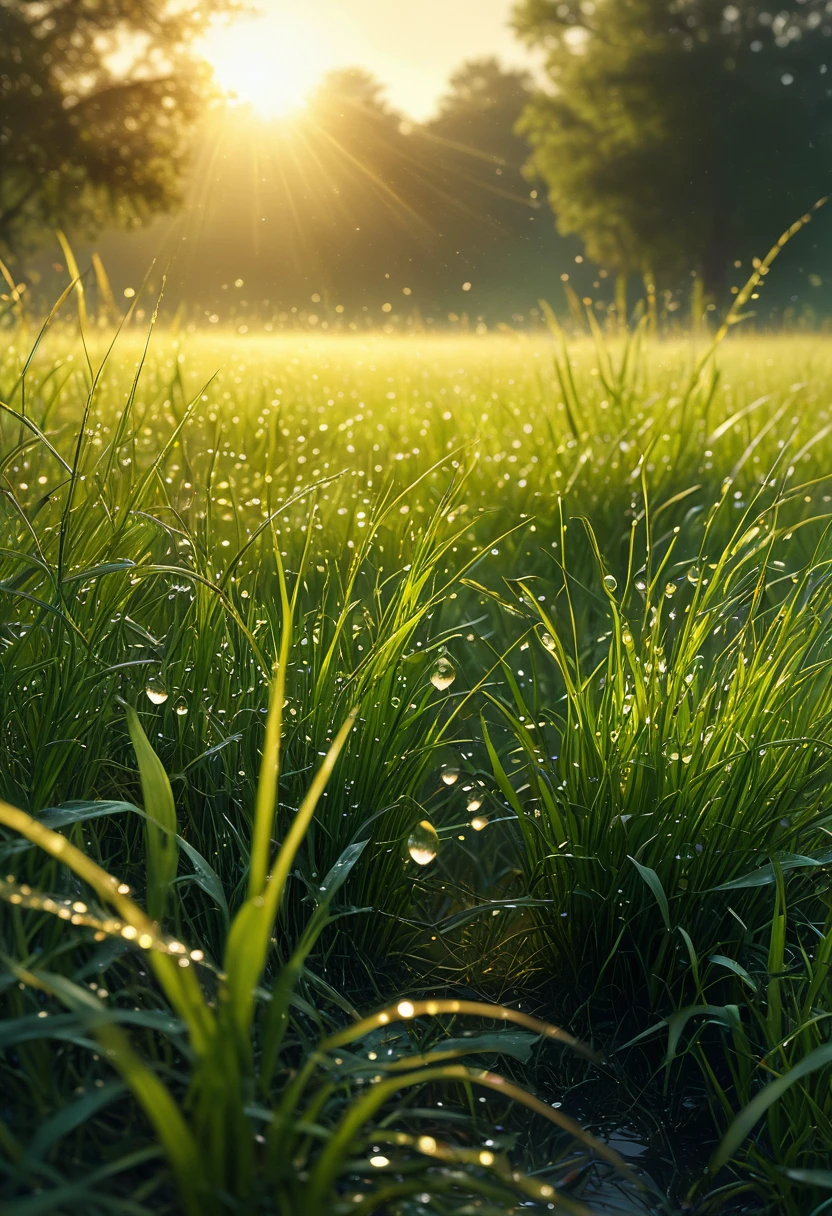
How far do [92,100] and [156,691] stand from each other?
17.2 m

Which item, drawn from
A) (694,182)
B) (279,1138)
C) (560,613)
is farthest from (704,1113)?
(694,182)

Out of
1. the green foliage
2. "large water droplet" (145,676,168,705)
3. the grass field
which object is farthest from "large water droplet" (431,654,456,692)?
the green foliage

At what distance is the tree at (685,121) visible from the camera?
73.7 feet

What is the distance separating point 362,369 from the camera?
4.29 meters

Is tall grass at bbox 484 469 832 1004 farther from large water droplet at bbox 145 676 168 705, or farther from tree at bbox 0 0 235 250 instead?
tree at bbox 0 0 235 250

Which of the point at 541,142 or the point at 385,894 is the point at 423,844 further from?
the point at 541,142

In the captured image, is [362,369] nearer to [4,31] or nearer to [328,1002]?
[328,1002]

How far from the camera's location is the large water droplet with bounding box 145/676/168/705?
1206mm

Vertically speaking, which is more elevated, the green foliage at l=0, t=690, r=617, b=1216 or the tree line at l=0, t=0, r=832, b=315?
the tree line at l=0, t=0, r=832, b=315

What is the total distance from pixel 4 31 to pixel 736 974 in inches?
710

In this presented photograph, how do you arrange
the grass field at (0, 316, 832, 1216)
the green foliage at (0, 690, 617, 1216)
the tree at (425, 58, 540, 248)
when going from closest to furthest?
the green foliage at (0, 690, 617, 1216)
the grass field at (0, 316, 832, 1216)
the tree at (425, 58, 540, 248)

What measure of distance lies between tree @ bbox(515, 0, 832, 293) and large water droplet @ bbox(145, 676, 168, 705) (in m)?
24.5

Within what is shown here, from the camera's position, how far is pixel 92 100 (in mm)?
15359

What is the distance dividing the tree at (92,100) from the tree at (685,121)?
39.8ft
